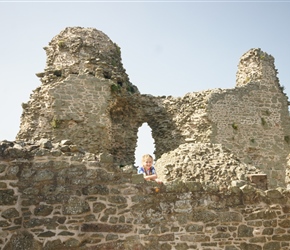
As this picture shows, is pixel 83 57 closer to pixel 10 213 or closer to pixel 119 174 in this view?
pixel 119 174

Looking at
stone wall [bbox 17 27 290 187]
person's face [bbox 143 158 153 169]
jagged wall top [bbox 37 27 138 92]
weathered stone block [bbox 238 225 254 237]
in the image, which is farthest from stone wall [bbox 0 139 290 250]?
jagged wall top [bbox 37 27 138 92]

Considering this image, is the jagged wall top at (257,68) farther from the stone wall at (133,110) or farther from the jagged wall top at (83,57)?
the jagged wall top at (83,57)

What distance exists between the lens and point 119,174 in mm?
6148

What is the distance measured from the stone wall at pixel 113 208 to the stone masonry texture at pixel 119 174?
17 mm

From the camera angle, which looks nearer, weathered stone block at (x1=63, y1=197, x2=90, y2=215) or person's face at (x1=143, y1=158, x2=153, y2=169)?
weathered stone block at (x1=63, y1=197, x2=90, y2=215)

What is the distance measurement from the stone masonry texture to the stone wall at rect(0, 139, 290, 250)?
0.06ft

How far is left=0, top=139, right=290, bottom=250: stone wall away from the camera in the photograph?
5730 mm

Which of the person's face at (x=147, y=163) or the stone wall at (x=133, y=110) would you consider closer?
the person's face at (x=147, y=163)

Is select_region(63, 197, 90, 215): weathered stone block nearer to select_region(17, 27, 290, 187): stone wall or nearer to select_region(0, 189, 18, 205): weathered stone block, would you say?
select_region(0, 189, 18, 205): weathered stone block

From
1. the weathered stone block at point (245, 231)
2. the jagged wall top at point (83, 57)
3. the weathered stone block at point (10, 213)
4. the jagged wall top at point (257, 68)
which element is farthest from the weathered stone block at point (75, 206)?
the jagged wall top at point (257, 68)

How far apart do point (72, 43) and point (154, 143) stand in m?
5.96

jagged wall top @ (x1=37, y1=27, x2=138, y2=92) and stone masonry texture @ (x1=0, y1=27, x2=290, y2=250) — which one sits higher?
jagged wall top @ (x1=37, y1=27, x2=138, y2=92)

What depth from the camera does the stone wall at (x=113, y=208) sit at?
5.73m

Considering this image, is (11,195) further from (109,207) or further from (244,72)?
(244,72)
